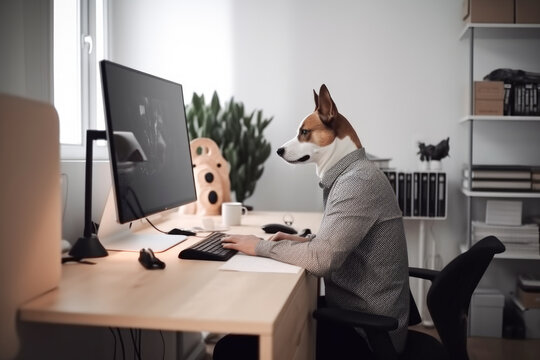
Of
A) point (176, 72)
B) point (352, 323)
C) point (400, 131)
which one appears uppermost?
point (176, 72)

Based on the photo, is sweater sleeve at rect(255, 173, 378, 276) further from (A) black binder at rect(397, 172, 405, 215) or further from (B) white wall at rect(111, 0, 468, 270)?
(B) white wall at rect(111, 0, 468, 270)

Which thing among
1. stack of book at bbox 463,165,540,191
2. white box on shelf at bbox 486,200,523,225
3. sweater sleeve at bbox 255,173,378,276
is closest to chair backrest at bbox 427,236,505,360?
sweater sleeve at bbox 255,173,378,276

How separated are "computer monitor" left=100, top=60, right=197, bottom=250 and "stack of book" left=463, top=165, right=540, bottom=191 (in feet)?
6.11

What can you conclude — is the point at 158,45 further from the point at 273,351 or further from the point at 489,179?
the point at 273,351

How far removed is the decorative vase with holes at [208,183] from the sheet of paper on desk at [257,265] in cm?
105

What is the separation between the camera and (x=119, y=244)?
1732 millimetres

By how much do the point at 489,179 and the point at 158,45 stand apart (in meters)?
2.19

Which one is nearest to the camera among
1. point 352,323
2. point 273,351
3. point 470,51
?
point 273,351

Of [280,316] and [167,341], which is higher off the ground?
[280,316]

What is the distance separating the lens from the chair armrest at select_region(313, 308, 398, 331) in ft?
4.40

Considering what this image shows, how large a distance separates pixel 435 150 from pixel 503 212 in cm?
54

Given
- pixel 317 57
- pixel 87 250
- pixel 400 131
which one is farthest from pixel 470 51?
pixel 87 250

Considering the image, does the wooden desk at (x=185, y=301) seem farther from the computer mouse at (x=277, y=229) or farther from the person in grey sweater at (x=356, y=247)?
the computer mouse at (x=277, y=229)

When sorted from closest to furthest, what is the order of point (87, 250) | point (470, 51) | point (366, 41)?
point (87, 250) → point (470, 51) → point (366, 41)
